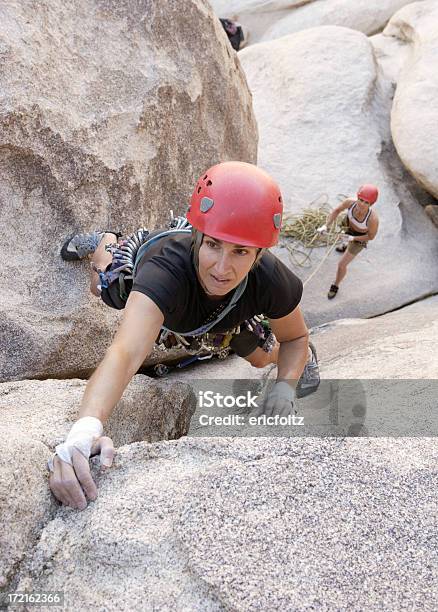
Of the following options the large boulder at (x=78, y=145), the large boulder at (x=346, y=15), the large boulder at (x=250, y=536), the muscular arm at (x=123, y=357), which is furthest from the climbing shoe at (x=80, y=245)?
the large boulder at (x=346, y=15)

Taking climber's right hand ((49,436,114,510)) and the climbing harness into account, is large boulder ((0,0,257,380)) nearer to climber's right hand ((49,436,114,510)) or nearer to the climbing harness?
the climbing harness

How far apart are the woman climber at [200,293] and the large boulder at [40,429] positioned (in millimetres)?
65

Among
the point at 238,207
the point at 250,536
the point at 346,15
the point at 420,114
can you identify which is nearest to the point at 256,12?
the point at 346,15

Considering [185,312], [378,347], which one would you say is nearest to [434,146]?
[378,347]

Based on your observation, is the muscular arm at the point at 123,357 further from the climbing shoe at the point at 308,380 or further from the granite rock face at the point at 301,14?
the granite rock face at the point at 301,14

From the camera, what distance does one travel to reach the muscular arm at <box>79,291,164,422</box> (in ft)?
5.69

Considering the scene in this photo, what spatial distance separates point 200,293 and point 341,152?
4.71 metres

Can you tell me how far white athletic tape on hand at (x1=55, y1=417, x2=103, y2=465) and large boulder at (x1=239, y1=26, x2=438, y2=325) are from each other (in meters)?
3.89

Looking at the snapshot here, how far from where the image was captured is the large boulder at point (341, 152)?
18.7 feet

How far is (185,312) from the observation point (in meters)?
2.20

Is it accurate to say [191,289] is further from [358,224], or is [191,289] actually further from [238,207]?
[358,224]

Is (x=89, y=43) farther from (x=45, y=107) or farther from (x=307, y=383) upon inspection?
(x=307, y=383)

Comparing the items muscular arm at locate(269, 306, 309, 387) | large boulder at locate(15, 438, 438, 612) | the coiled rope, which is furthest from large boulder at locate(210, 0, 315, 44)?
large boulder at locate(15, 438, 438, 612)

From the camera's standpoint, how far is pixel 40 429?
6.16 feet
